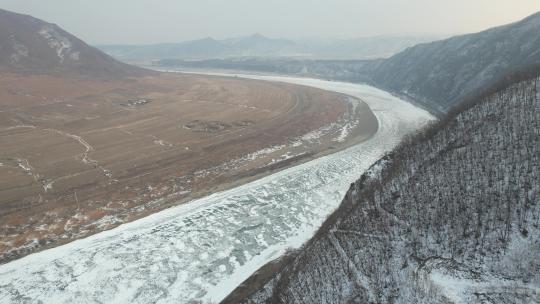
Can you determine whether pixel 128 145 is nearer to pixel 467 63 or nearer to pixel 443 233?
pixel 443 233

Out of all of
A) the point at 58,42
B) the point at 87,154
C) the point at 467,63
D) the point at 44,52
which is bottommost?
the point at 87,154

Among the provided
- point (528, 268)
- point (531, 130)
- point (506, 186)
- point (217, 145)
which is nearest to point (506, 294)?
point (528, 268)

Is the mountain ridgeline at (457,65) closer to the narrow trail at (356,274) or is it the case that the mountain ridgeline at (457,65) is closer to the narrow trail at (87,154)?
the narrow trail at (356,274)

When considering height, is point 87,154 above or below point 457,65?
below

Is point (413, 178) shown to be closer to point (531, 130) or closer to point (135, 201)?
point (531, 130)

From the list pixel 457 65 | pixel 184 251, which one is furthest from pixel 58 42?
pixel 184 251

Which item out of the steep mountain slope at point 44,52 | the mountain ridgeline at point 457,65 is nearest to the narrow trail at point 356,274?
the mountain ridgeline at point 457,65
